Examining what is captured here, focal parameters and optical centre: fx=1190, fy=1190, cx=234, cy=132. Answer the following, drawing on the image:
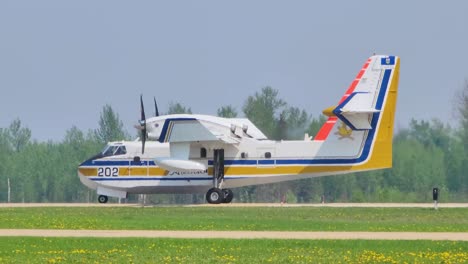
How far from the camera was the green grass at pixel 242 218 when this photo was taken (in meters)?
44.5

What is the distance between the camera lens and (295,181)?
84938 millimetres

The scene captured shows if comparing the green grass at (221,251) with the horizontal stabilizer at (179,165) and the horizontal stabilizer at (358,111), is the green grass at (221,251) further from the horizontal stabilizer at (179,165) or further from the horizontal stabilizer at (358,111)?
the horizontal stabilizer at (358,111)

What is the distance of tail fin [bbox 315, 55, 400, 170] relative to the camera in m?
63.1

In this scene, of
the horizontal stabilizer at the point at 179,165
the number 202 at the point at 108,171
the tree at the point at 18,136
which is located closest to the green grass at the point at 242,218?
the horizontal stabilizer at the point at 179,165

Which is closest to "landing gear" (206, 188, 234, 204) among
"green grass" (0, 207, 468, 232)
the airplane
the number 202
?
the airplane

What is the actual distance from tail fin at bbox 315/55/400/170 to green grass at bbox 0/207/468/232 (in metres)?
4.79

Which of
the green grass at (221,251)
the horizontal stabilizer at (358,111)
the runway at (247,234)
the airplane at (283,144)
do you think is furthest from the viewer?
the airplane at (283,144)

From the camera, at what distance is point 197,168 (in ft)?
208

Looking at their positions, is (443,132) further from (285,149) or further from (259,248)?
(259,248)

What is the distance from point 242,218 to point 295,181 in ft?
115

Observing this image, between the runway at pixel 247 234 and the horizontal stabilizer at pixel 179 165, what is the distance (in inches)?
811

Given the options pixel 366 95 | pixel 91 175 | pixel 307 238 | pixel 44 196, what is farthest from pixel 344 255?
pixel 44 196

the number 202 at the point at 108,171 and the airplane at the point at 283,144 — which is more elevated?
the airplane at the point at 283,144

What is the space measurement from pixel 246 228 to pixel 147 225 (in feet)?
13.7
